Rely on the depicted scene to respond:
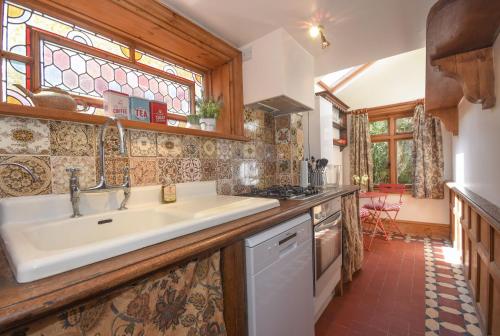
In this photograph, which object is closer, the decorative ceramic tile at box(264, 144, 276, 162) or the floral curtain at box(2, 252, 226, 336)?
the floral curtain at box(2, 252, 226, 336)

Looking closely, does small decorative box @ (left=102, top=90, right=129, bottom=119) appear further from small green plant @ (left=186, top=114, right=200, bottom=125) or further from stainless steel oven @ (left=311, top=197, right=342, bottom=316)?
stainless steel oven @ (left=311, top=197, right=342, bottom=316)

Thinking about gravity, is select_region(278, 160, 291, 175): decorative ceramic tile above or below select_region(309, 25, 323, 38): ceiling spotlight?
below

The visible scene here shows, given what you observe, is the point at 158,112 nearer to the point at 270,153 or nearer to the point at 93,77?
the point at 93,77

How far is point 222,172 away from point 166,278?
1.04 meters

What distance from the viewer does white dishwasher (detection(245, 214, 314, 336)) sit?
2.79 ft

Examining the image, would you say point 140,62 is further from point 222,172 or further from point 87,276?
point 87,276

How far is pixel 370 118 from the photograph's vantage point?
4.00m

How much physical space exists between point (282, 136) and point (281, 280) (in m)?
1.47

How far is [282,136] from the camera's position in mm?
2201

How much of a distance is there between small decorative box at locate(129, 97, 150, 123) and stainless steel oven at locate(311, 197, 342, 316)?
3.54ft

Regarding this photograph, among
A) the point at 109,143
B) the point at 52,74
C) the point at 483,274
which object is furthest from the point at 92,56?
the point at 483,274

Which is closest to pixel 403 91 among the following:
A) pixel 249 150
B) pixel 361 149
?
pixel 361 149

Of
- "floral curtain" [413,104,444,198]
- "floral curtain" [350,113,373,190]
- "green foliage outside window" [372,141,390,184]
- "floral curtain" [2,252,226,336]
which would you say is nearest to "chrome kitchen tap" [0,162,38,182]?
"floral curtain" [2,252,226,336]

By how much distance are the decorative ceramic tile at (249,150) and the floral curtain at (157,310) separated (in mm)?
1137
